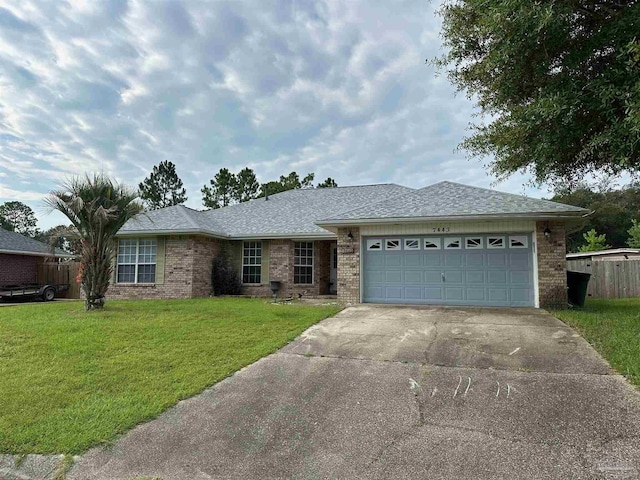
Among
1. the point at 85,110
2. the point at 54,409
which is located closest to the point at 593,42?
the point at 54,409

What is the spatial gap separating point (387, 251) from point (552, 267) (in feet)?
15.0

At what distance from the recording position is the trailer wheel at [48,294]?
Result: 60.8 feet

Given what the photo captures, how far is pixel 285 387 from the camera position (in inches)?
198

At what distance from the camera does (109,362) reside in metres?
5.96

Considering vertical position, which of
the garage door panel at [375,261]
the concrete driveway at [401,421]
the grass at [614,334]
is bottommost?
the concrete driveway at [401,421]

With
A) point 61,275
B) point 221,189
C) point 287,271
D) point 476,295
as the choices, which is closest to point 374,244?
point 476,295

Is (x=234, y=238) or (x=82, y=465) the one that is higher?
(x=234, y=238)

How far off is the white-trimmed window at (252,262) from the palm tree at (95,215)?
564cm

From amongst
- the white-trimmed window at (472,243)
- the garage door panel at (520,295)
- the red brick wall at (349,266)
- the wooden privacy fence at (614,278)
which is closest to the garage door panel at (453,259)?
the white-trimmed window at (472,243)

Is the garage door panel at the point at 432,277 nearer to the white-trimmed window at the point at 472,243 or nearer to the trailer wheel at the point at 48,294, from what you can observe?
the white-trimmed window at the point at 472,243

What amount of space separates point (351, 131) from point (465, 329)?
12.6 meters

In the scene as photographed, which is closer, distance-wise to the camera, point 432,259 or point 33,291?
point 432,259

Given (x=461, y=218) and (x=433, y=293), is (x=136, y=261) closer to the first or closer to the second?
(x=433, y=293)

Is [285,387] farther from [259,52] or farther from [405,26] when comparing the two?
[259,52]
